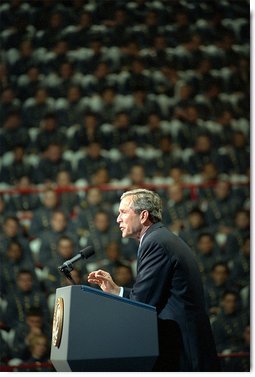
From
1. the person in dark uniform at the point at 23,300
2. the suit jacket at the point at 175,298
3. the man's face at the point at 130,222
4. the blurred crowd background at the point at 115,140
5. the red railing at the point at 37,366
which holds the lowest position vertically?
the red railing at the point at 37,366

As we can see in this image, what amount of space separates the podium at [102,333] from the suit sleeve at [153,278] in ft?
0.26

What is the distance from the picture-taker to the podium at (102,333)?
1.41 meters

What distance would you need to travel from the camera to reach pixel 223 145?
3771mm

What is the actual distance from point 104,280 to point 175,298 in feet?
0.68

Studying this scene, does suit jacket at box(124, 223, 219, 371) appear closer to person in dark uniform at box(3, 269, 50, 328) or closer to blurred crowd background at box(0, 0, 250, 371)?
blurred crowd background at box(0, 0, 250, 371)

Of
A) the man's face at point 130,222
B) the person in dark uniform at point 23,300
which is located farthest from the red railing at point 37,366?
the man's face at point 130,222

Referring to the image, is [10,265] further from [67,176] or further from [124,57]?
[124,57]

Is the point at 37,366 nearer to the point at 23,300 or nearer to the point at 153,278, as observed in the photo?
the point at 23,300

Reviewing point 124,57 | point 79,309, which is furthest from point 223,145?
point 79,309

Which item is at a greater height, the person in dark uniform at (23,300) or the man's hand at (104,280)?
the man's hand at (104,280)

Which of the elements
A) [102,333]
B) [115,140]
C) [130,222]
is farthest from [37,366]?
[102,333]

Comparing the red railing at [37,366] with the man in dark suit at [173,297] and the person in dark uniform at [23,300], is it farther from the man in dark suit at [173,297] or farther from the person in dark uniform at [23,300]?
the man in dark suit at [173,297]

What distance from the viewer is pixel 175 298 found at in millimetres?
1628

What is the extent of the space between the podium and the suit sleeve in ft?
0.26
